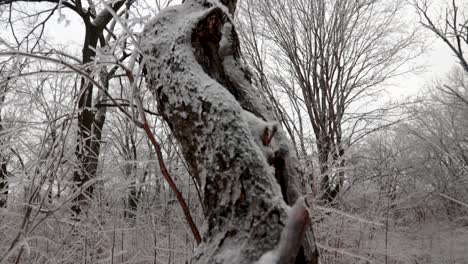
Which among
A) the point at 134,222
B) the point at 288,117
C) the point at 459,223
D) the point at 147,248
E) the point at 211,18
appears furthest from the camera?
the point at 459,223

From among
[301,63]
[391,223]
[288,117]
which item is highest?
[301,63]

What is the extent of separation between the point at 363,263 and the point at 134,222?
2.65m

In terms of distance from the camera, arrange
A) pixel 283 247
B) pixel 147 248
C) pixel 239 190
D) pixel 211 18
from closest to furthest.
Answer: pixel 283 247 < pixel 239 190 < pixel 211 18 < pixel 147 248

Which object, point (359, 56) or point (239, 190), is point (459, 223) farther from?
point (239, 190)

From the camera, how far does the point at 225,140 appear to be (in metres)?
0.79

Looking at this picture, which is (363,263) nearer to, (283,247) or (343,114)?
(343,114)

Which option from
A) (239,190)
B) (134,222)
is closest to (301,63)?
(134,222)

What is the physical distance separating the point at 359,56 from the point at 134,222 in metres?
5.16

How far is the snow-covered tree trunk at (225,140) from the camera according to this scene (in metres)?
0.66

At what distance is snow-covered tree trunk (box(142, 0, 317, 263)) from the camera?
66 centimetres

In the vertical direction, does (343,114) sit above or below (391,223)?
above

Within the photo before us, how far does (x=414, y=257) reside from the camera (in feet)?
17.4

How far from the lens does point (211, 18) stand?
3.60ft

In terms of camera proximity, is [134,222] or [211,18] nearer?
[211,18]
